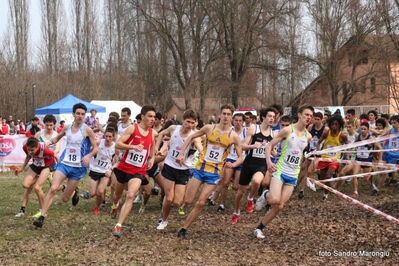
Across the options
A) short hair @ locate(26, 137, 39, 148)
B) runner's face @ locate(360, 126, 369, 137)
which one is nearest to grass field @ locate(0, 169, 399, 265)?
short hair @ locate(26, 137, 39, 148)

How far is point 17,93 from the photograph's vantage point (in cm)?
4275

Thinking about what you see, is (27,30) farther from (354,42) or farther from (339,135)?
(339,135)

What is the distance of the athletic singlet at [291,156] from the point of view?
27.1 ft

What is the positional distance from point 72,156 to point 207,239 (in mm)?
2862

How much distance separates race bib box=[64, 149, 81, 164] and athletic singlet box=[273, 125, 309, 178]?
350 cm

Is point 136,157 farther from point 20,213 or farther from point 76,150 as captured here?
point 20,213

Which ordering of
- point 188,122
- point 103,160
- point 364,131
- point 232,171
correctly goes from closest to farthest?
point 188,122 → point 103,160 → point 232,171 → point 364,131

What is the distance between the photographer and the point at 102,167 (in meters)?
10.8

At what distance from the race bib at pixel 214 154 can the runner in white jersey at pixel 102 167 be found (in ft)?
8.74

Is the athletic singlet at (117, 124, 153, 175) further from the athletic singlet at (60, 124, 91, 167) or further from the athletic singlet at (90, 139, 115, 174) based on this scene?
the athletic singlet at (90, 139, 115, 174)

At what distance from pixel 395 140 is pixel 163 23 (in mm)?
29326

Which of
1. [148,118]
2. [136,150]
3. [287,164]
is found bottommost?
[287,164]

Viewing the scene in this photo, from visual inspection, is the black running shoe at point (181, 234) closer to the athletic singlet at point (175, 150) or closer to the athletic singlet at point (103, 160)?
the athletic singlet at point (175, 150)

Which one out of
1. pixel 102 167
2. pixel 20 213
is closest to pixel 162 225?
pixel 102 167
